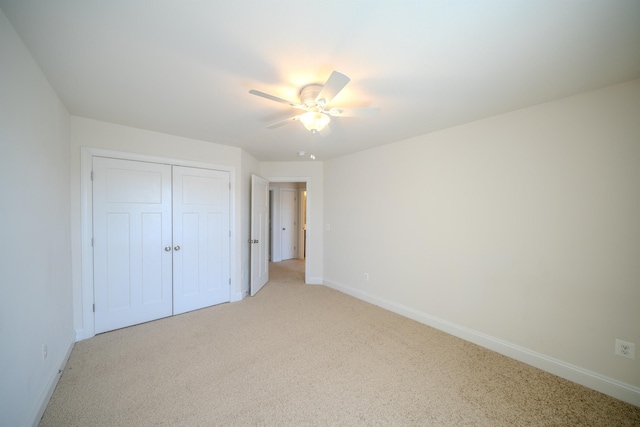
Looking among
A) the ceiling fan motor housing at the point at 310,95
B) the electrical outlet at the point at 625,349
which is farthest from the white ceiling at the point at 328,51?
the electrical outlet at the point at 625,349

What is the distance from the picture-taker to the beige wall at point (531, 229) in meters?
1.79

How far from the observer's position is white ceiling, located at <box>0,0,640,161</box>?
115 centimetres

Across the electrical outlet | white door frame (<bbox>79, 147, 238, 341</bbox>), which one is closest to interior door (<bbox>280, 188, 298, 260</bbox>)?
white door frame (<bbox>79, 147, 238, 341</bbox>)

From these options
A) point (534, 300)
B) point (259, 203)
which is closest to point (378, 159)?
point (259, 203)

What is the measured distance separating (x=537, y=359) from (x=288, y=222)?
581cm

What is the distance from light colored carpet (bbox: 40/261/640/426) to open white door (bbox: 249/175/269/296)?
113 centimetres

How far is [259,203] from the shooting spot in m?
4.09

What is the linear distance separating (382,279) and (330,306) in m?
0.87

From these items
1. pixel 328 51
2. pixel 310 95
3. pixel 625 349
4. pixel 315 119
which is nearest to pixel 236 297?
pixel 315 119

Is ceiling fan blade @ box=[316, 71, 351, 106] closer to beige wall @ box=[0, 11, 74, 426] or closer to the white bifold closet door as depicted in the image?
beige wall @ box=[0, 11, 74, 426]

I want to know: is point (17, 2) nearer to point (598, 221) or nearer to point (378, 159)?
point (378, 159)

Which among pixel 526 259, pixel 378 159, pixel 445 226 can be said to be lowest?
pixel 526 259

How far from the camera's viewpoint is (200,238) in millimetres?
3322

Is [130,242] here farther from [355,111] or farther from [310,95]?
[355,111]
